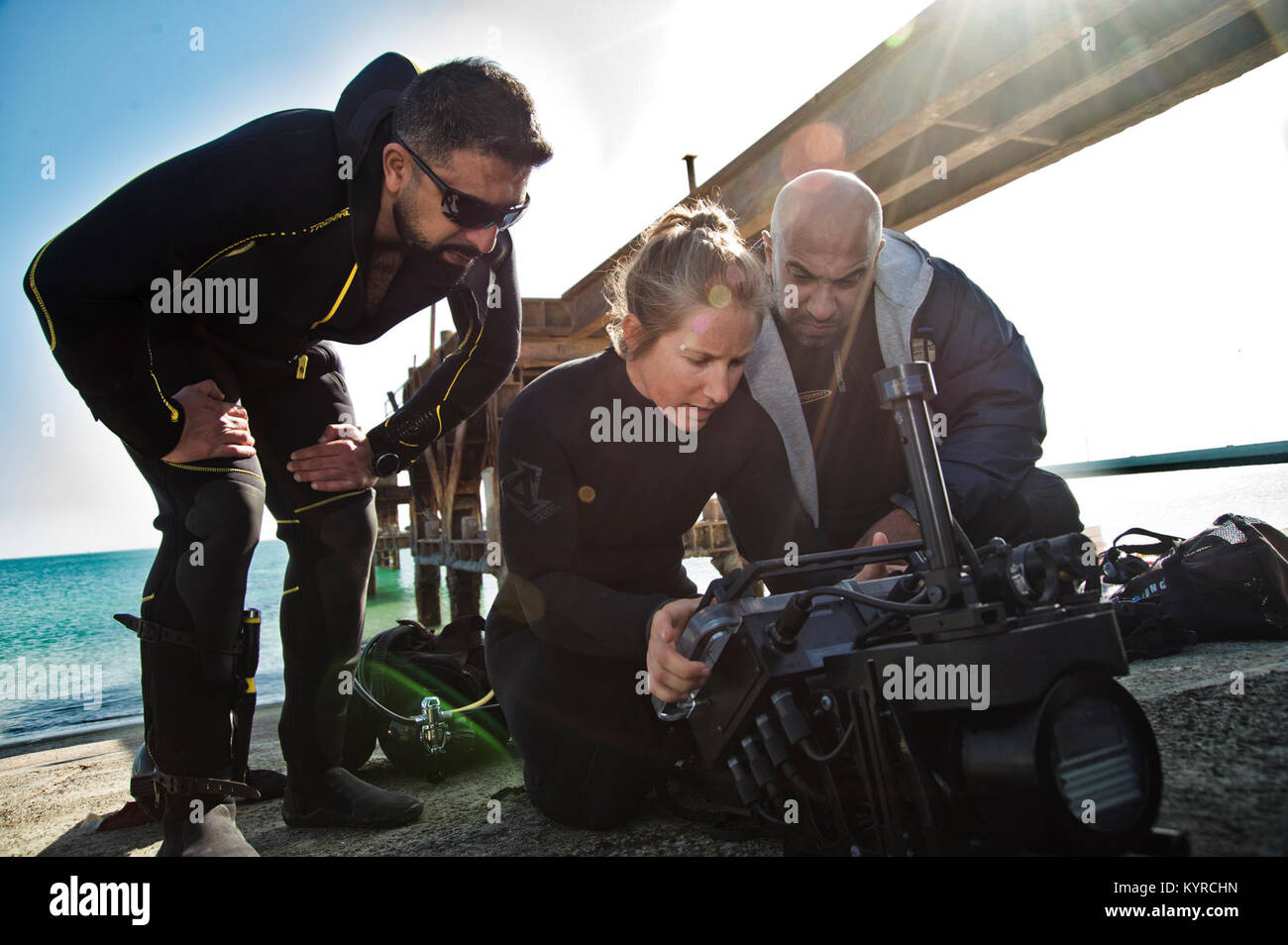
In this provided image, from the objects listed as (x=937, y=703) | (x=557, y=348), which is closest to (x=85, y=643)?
(x=557, y=348)

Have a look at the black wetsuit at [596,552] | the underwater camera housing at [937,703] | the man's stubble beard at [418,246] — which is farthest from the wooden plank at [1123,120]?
the man's stubble beard at [418,246]

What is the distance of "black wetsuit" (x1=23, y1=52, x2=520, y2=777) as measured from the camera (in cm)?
172

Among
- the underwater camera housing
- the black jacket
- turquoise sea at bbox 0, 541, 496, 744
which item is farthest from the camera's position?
turquoise sea at bbox 0, 541, 496, 744

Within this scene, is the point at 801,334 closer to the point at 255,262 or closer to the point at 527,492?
the point at 527,492

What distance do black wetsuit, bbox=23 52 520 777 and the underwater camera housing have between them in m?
1.31

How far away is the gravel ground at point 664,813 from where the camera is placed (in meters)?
1.31

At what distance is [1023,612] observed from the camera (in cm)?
118

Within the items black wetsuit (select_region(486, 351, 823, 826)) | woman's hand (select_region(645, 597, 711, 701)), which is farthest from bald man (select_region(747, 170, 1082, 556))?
woman's hand (select_region(645, 597, 711, 701))

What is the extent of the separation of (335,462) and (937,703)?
190 centimetres

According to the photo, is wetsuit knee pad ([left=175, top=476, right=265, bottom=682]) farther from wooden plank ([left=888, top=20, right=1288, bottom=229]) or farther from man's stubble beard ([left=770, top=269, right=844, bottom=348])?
wooden plank ([left=888, top=20, right=1288, bottom=229])

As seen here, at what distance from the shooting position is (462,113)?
210 centimetres

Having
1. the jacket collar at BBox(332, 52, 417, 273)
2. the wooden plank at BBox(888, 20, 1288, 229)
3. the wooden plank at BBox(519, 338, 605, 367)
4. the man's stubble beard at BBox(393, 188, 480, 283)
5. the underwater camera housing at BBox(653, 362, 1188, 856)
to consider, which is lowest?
the underwater camera housing at BBox(653, 362, 1188, 856)
